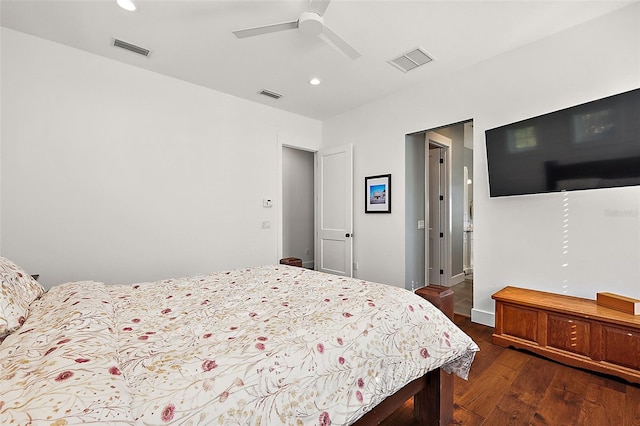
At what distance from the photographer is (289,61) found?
9.68ft

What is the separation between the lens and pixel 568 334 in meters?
2.20

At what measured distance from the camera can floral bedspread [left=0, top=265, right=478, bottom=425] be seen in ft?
2.28

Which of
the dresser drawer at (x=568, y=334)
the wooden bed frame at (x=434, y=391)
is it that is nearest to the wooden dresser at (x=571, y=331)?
the dresser drawer at (x=568, y=334)

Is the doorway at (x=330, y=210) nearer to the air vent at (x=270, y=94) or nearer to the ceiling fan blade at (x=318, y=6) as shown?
the air vent at (x=270, y=94)

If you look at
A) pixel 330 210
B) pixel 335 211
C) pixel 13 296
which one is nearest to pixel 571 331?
pixel 335 211

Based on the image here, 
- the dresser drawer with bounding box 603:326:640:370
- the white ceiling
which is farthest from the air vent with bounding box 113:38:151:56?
the dresser drawer with bounding box 603:326:640:370

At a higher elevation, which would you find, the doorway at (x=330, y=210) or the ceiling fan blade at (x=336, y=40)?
the ceiling fan blade at (x=336, y=40)

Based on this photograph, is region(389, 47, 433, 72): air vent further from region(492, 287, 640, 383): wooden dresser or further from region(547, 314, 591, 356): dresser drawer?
region(547, 314, 591, 356): dresser drawer

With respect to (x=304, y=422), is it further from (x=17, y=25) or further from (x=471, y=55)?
(x=17, y=25)

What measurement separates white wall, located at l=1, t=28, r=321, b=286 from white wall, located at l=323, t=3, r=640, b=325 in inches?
87.0

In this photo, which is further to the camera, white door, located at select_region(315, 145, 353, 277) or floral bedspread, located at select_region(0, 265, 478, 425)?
white door, located at select_region(315, 145, 353, 277)

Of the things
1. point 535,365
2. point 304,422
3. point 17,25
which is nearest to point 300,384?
point 304,422

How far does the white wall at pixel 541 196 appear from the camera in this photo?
228 cm

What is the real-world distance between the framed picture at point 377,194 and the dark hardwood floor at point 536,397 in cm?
217
